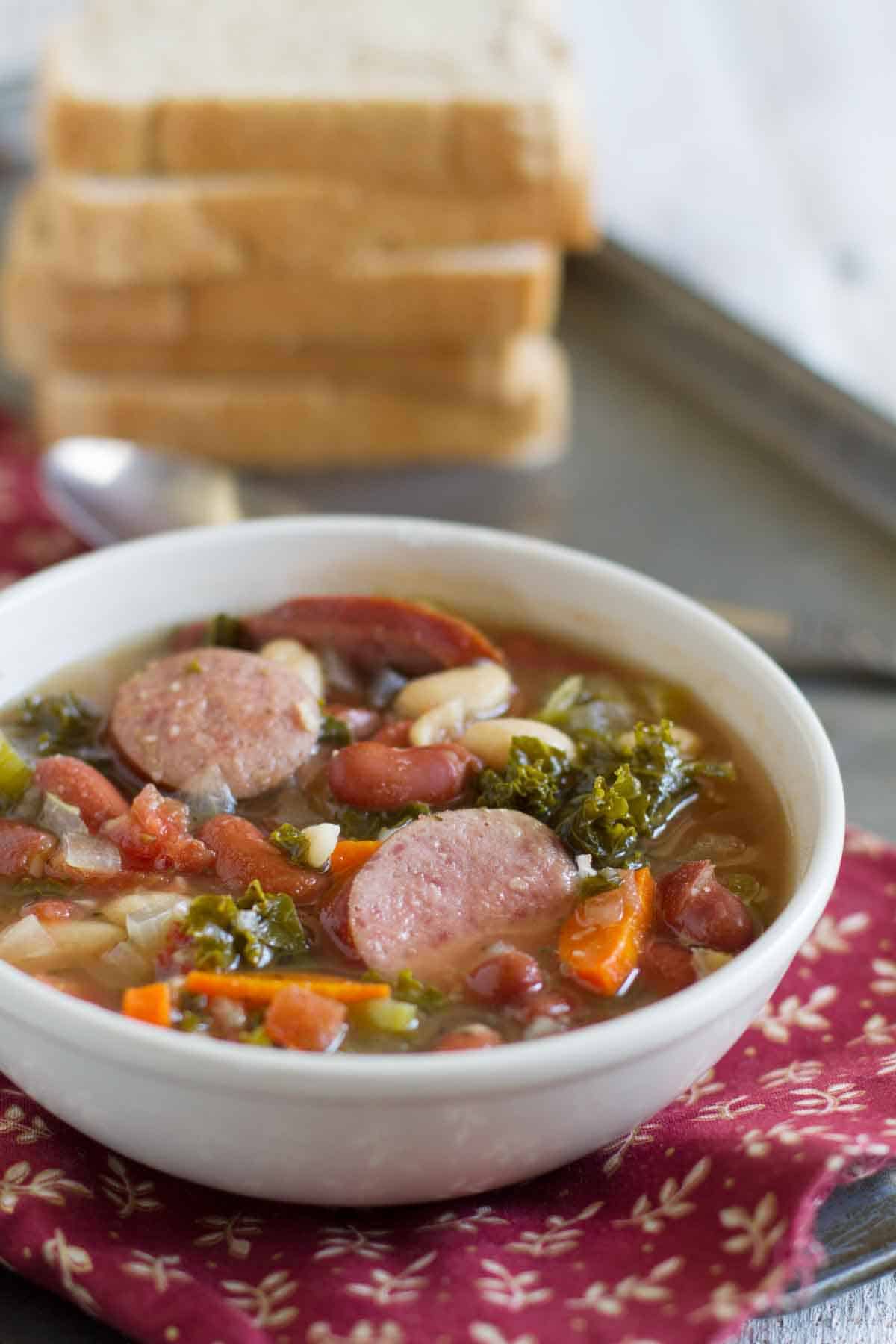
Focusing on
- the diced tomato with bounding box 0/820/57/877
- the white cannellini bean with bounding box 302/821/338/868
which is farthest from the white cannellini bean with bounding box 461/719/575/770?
the diced tomato with bounding box 0/820/57/877

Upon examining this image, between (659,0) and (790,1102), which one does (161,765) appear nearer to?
(790,1102)

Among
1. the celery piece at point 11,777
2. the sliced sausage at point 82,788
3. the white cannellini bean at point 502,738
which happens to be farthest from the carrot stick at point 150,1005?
the white cannellini bean at point 502,738

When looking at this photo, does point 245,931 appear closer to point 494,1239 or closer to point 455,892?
point 455,892

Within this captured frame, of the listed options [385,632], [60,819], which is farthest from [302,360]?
[60,819]

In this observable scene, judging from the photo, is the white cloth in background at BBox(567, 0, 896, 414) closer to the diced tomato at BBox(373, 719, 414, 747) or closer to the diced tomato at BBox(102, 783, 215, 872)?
the diced tomato at BBox(373, 719, 414, 747)

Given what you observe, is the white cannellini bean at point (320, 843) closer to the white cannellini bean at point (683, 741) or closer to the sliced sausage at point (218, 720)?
the sliced sausage at point (218, 720)

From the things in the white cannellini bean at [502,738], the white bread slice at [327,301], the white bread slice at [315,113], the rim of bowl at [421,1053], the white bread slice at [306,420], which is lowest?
the white bread slice at [306,420]
